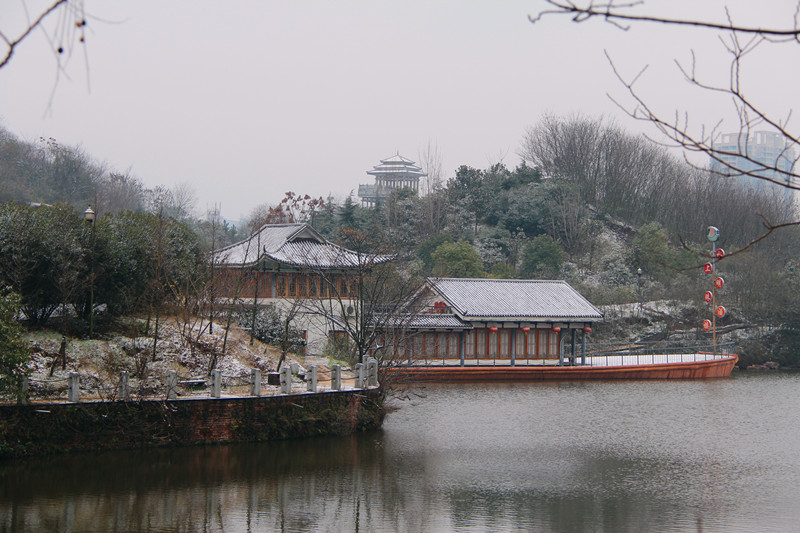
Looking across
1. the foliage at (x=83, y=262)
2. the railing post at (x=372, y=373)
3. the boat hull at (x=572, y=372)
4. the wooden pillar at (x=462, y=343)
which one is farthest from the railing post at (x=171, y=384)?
the wooden pillar at (x=462, y=343)

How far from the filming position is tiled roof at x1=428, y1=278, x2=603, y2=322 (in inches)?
1126

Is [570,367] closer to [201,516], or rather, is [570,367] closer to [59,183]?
[201,516]

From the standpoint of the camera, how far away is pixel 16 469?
1237cm

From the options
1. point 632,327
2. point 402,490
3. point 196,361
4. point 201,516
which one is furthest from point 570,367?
point 201,516

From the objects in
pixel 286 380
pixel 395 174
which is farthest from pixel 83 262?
pixel 395 174

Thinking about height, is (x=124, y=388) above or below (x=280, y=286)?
below

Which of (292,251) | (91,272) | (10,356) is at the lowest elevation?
(10,356)

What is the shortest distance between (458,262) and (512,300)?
8.02 meters

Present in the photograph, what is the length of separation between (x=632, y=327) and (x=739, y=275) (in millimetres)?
6035

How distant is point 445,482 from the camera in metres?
13.0

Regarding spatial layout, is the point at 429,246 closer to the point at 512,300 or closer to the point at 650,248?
the point at 650,248

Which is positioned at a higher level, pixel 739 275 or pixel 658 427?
pixel 739 275

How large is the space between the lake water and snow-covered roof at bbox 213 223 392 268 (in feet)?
31.5

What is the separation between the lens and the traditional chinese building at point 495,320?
28.3 meters
